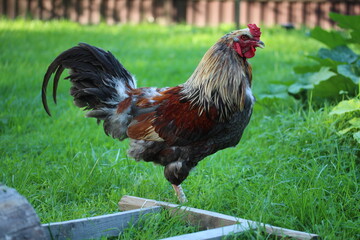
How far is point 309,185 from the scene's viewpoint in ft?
12.0

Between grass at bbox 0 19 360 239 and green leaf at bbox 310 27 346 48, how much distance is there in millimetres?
827

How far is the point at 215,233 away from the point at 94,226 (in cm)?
77

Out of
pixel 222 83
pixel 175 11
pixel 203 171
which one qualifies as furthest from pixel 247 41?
pixel 175 11

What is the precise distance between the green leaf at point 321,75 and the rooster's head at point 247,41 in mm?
1888

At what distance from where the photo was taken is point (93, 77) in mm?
3816

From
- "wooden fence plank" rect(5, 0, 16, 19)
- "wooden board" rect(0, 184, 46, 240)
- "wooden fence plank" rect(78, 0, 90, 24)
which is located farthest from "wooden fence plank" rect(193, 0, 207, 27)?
"wooden board" rect(0, 184, 46, 240)

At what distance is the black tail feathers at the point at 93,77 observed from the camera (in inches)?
149

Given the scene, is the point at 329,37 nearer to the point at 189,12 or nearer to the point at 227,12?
the point at 227,12

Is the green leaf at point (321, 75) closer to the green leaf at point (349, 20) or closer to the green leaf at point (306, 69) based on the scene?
the green leaf at point (306, 69)

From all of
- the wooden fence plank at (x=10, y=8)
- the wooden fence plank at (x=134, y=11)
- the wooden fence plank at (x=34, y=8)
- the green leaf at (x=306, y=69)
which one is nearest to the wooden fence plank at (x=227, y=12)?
the wooden fence plank at (x=134, y=11)

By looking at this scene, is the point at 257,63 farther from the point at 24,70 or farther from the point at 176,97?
the point at 176,97

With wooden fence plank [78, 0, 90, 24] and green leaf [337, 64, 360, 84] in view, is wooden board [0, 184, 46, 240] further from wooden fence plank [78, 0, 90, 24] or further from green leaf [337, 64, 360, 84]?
wooden fence plank [78, 0, 90, 24]

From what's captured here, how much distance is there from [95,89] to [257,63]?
5445 mm

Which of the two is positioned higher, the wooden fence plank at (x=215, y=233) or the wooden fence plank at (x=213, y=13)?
the wooden fence plank at (x=213, y=13)
